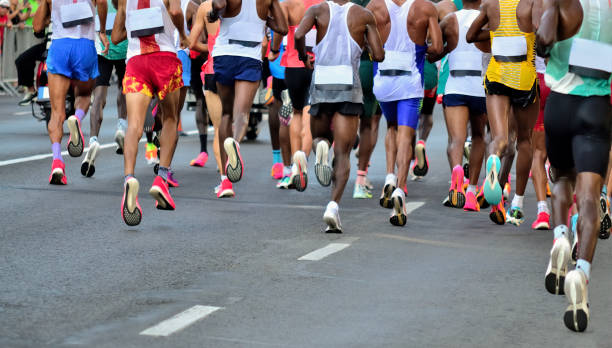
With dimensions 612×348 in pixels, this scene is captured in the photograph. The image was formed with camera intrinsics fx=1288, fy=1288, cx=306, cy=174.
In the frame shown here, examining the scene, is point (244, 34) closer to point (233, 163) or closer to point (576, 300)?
point (233, 163)

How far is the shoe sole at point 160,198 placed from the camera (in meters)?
10.6

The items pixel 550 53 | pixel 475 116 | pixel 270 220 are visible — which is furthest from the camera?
pixel 475 116

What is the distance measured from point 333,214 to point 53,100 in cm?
436

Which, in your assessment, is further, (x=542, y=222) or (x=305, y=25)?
(x=542, y=222)

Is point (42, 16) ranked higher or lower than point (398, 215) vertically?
higher

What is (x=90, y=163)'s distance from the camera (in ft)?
46.7

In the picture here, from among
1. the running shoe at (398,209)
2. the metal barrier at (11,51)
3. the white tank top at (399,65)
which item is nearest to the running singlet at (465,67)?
the white tank top at (399,65)

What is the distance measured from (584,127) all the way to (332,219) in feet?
11.4

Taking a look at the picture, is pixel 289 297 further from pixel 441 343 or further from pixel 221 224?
pixel 221 224

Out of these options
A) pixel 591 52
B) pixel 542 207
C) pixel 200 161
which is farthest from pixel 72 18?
pixel 591 52

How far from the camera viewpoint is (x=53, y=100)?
13.4 metres

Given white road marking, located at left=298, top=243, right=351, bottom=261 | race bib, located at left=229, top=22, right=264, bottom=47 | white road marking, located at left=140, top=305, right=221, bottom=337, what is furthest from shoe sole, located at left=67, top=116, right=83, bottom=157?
white road marking, located at left=140, top=305, right=221, bottom=337

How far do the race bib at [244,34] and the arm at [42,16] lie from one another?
7.40ft

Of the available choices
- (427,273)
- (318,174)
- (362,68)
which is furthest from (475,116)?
(427,273)
